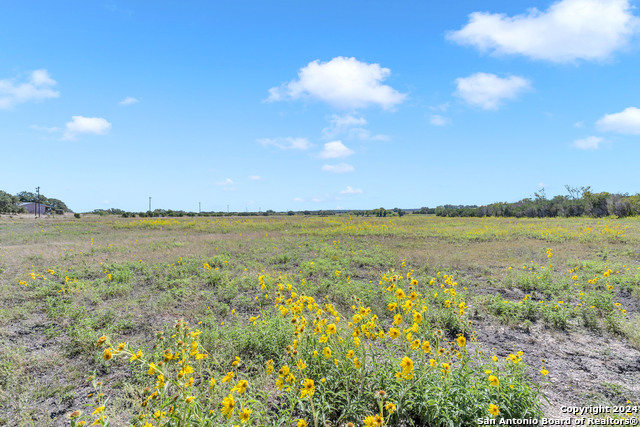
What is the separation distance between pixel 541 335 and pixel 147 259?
11.9 meters

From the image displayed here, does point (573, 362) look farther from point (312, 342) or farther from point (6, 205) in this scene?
point (6, 205)

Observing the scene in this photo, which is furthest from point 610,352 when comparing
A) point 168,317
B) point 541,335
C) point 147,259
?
point 147,259

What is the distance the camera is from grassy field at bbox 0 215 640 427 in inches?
93.0

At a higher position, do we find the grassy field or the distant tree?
the distant tree

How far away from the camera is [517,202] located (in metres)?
53.5

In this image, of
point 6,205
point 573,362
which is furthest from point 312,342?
point 6,205

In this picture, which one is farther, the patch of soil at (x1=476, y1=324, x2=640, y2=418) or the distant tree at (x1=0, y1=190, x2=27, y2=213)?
the distant tree at (x1=0, y1=190, x2=27, y2=213)

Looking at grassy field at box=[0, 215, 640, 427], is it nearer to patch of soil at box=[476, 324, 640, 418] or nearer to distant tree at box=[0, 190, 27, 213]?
patch of soil at box=[476, 324, 640, 418]

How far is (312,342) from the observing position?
291 centimetres

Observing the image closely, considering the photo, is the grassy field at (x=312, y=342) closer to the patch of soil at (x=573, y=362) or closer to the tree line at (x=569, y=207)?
the patch of soil at (x=573, y=362)

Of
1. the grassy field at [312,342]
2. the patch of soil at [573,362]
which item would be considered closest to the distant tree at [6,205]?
the grassy field at [312,342]

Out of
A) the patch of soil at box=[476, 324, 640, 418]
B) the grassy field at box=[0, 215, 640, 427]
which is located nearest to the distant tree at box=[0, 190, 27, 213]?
the grassy field at box=[0, 215, 640, 427]

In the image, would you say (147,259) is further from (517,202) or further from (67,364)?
(517,202)

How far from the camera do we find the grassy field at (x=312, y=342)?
7.75 ft
